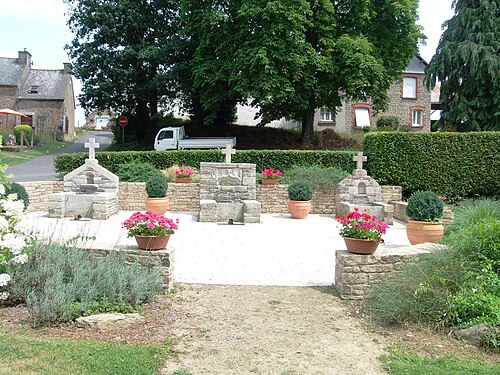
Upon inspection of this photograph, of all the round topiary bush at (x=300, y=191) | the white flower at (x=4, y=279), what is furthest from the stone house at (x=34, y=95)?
the white flower at (x=4, y=279)

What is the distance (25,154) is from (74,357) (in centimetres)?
2834

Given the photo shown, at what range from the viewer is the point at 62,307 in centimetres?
439

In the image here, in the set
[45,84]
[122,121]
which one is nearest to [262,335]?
[122,121]

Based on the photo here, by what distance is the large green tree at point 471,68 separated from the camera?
1989 cm

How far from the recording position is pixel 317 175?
15008 mm

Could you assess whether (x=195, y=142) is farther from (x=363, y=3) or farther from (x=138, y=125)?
(x=363, y=3)

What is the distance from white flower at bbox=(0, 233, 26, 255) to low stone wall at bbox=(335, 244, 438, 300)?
12.1ft

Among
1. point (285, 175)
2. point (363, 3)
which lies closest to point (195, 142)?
point (285, 175)

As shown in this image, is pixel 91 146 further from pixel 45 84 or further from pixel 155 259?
pixel 45 84

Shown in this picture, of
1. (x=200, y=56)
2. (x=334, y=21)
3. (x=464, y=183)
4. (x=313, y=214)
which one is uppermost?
(x=334, y=21)

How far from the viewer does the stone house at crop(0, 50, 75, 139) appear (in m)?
38.4

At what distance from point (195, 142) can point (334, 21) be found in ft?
28.4

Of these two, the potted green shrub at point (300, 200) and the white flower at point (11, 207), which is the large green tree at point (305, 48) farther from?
the white flower at point (11, 207)

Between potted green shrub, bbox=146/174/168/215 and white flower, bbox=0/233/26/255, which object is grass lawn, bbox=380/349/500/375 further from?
potted green shrub, bbox=146/174/168/215
